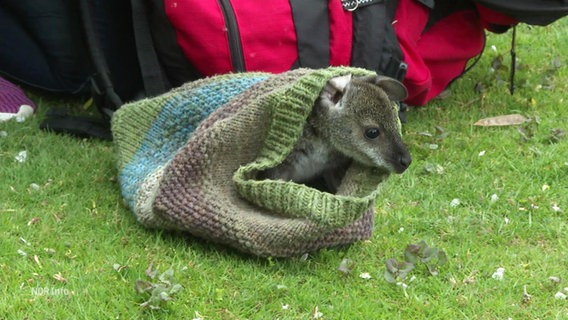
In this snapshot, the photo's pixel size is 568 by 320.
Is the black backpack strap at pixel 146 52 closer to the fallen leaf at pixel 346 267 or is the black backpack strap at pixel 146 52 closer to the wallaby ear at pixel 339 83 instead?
the wallaby ear at pixel 339 83

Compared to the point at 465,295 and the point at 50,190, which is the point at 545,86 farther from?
the point at 50,190

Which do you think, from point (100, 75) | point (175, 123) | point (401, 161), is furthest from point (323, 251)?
point (100, 75)

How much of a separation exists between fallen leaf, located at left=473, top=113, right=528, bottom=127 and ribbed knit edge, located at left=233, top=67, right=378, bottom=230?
1505mm

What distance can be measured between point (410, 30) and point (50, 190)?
1.92m

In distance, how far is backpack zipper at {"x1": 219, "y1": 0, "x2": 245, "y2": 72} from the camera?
163 inches

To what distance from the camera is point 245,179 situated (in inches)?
138

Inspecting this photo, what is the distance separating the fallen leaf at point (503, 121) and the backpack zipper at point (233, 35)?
1.39 metres

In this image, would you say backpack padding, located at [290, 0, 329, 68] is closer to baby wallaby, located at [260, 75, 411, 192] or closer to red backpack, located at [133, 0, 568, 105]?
red backpack, located at [133, 0, 568, 105]

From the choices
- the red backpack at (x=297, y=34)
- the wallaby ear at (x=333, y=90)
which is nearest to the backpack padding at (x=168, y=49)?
the red backpack at (x=297, y=34)

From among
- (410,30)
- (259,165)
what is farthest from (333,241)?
(410,30)

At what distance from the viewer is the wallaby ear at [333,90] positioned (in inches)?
143

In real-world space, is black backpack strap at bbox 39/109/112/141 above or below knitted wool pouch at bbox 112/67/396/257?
below

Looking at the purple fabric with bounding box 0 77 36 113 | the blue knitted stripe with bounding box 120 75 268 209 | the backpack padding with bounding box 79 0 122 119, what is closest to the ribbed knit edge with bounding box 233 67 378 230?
the blue knitted stripe with bounding box 120 75 268 209

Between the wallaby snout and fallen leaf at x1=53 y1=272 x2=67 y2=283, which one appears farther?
the wallaby snout
